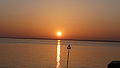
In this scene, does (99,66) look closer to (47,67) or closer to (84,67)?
(84,67)

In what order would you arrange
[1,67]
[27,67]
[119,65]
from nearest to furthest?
[119,65]
[1,67]
[27,67]

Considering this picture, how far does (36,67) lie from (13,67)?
627 cm

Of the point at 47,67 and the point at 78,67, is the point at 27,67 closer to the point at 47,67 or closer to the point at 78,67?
the point at 47,67

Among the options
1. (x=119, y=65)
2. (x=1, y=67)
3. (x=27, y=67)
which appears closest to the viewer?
(x=119, y=65)

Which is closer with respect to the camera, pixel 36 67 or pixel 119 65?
pixel 119 65

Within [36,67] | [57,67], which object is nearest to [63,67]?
[57,67]

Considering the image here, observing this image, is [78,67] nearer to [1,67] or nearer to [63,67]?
[63,67]

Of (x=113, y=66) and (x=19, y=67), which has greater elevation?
(x=19, y=67)

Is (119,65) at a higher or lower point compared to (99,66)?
lower

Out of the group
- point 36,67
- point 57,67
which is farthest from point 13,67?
point 57,67

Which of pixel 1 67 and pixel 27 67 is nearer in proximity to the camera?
pixel 1 67

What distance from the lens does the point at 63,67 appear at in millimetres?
73000

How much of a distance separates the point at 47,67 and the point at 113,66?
1877 inches

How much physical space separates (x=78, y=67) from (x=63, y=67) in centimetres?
406
